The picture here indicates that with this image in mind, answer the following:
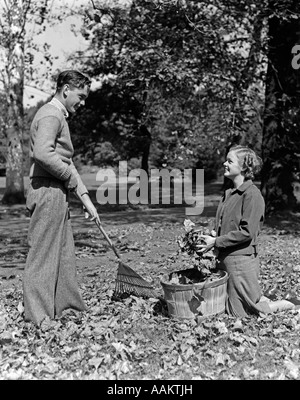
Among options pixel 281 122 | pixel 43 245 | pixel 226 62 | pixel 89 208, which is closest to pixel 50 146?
pixel 89 208

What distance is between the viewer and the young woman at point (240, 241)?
523 centimetres

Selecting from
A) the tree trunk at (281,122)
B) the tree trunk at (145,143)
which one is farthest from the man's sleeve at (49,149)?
the tree trunk at (145,143)

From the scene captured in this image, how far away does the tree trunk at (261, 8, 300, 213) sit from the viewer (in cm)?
1413

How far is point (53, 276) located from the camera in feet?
17.0

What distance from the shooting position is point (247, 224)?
16.9 feet

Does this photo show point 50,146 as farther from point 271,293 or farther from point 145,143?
point 145,143

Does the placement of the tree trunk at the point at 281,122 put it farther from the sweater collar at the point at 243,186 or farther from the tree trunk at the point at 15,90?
the sweater collar at the point at 243,186

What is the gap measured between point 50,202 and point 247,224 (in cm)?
173

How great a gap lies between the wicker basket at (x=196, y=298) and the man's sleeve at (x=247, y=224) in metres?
0.32

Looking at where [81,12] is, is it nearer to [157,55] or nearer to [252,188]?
[157,55]

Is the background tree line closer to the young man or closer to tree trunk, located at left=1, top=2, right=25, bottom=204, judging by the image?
tree trunk, located at left=1, top=2, right=25, bottom=204

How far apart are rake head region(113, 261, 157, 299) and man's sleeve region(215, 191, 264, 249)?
1.00m

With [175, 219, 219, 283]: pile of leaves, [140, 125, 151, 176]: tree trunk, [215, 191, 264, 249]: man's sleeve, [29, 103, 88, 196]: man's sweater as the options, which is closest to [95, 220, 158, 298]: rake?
[175, 219, 219, 283]: pile of leaves

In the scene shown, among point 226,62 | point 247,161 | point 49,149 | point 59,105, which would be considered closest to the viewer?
point 49,149
